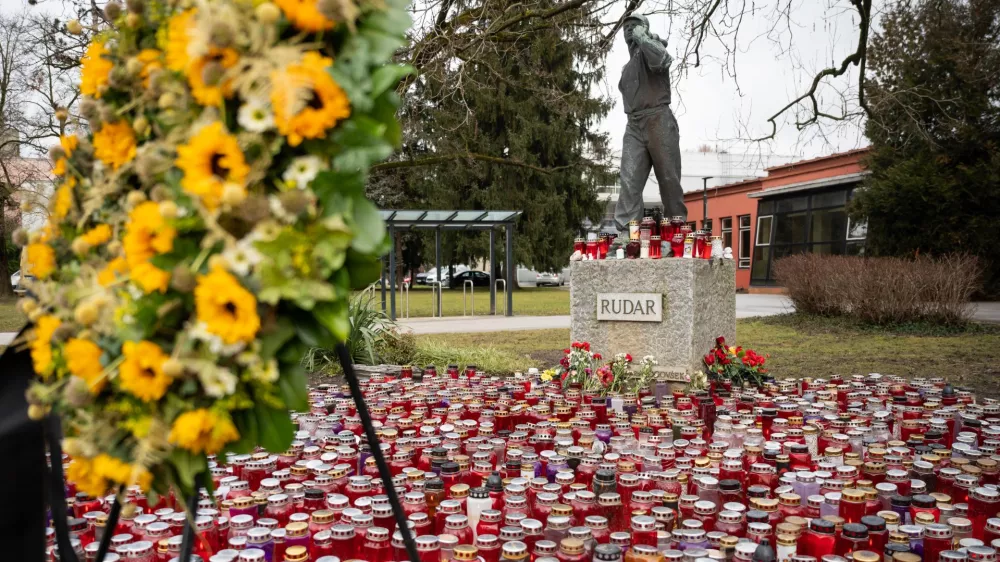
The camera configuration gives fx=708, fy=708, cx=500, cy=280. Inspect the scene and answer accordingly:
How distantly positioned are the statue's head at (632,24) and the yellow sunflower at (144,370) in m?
6.55

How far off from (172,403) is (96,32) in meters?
0.86

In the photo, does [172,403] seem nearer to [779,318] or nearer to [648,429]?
[648,429]

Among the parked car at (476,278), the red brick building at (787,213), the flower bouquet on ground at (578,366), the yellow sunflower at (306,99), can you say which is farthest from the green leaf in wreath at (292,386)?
the parked car at (476,278)

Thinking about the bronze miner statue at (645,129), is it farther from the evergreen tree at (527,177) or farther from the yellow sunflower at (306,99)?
the evergreen tree at (527,177)

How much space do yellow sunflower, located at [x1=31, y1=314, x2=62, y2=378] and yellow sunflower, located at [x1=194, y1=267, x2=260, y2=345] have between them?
361 mm

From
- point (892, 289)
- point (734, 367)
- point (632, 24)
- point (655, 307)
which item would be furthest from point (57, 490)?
point (892, 289)

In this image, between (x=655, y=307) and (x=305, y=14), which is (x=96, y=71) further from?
(x=655, y=307)

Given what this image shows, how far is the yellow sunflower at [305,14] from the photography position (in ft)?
3.58

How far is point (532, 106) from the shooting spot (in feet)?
87.8

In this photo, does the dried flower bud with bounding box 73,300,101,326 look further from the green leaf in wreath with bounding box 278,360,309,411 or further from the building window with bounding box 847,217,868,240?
the building window with bounding box 847,217,868,240

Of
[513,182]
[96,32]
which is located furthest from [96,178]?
[513,182]

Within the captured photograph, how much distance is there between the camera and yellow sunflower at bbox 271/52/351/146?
3.46 feet

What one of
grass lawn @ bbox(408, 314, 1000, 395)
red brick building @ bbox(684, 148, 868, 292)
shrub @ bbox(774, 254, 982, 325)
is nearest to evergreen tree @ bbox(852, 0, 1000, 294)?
red brick building @ bbox(684, 148, 868, 292)

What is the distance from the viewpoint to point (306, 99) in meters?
1.07
